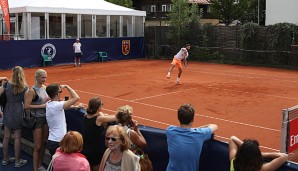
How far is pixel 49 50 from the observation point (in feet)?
92.3

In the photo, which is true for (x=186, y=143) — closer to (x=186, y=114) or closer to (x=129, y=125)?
(x=186, y=114)

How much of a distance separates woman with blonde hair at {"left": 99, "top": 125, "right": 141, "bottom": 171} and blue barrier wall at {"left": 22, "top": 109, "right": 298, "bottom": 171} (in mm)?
1118

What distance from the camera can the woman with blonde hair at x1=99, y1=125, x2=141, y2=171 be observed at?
4.24m

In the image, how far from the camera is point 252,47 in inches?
1137

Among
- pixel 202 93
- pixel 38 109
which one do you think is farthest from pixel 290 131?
pixel 202 93

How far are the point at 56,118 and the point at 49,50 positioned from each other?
895 inches

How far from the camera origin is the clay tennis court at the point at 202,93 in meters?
11.5

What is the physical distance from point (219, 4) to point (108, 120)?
4327 centimetres

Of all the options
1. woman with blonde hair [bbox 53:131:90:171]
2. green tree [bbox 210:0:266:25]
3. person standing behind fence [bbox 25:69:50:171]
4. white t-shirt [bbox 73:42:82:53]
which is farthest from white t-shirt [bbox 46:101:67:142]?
green tree [bbox 210:0:266:25]

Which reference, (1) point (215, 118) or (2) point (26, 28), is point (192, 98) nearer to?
(1) point (215, 118)

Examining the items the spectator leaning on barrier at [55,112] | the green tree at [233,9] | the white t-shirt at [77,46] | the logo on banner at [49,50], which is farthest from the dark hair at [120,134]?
the green tree at [233,9]

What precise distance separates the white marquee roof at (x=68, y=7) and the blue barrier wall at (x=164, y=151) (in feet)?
76.6

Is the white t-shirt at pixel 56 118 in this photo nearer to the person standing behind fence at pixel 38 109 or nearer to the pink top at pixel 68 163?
the person standing behind fence at pixel 38 109

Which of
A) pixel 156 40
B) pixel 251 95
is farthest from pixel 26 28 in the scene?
pixel 251 95
